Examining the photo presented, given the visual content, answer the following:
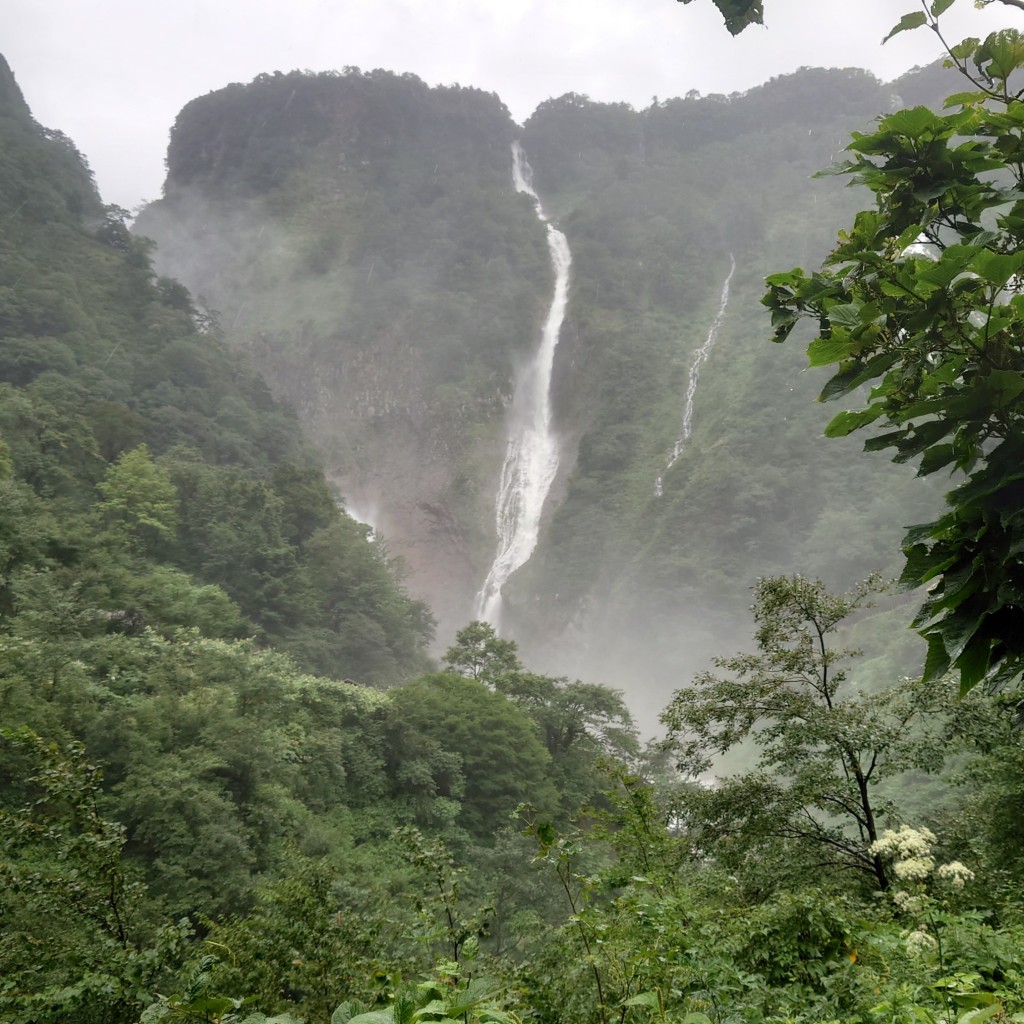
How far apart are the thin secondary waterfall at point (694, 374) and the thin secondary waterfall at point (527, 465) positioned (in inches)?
379

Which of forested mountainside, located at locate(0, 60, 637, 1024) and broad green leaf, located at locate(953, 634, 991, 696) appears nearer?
broad green leaf, located at locate(953, 634, 991, 696)

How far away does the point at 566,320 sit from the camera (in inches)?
2461

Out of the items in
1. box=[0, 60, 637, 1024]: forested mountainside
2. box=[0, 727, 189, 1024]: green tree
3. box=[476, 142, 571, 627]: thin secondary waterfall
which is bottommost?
box=[0, 727, 189, 1024]: green tree

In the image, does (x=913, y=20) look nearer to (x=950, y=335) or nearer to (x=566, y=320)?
(x=950, y=335)

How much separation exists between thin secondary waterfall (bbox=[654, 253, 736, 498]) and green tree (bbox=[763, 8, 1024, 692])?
46351mm

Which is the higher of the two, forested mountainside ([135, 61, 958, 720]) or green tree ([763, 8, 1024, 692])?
forested mountainside ([135, 61, 958, 720])

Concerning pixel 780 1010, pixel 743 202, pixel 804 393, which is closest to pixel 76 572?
pixel 780 1010

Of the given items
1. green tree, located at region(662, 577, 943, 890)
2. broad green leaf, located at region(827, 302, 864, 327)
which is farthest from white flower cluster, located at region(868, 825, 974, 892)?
broad green leaf, located at region(827, 302, 864, 327)

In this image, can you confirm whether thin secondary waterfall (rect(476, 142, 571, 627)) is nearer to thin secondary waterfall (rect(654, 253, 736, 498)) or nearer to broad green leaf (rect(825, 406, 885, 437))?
thin secondary waterfall (rect(654, 253, 736, 498))

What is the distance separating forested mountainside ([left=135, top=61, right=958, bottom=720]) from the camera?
4191cm

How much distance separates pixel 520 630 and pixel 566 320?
34.7 meters

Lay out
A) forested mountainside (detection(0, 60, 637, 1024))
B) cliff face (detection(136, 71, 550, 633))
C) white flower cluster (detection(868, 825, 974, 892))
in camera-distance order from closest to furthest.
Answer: white flower cluster (detection(868, 825, 974, 892)) → forested mountainside (detection(0, 60, 637, 1024)) → cliff face (detection(136, 71, 550, 633))

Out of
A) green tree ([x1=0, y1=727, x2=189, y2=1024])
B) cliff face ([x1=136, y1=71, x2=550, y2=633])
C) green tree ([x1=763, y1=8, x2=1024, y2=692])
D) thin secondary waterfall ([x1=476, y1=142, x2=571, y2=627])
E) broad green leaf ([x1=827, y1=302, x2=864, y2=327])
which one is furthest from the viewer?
cliff face ([x1=136, y1=71, x2=550, y2=633])

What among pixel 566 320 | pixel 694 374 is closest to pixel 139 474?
pixel 694 374
